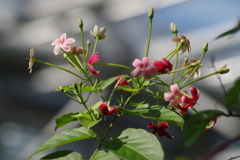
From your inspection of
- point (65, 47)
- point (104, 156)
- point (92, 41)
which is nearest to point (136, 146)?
point (104, 156)

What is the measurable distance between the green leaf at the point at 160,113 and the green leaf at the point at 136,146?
19mm

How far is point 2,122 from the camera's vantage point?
8.36ft

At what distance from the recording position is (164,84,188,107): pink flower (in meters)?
0.35

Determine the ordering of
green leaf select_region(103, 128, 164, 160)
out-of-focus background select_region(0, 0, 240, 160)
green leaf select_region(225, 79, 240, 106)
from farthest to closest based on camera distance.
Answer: out-of-focus background select_region(0, 0, 240, 160)
green leaf select_region(103, 128, 164, 160)
green leaf select_region(225, 79, 240, 106)

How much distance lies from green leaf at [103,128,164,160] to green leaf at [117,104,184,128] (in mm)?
19

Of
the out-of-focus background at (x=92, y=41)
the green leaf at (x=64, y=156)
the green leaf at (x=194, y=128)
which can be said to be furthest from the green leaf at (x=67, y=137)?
the out-of-focus background at (x=92, y=41)

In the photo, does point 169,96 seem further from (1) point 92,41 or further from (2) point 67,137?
(1) point 92,41

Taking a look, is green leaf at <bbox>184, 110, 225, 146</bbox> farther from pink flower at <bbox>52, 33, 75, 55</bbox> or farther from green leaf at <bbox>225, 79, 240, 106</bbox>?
pink flower at <bbox>52, 33, 75, 55</bbox>

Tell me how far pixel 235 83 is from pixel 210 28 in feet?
6.89

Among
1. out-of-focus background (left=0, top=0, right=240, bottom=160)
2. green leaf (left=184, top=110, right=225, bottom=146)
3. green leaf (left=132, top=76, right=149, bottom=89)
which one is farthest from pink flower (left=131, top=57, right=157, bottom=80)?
out-of-focus background (left=0, top=0, right=240, bottom=160)

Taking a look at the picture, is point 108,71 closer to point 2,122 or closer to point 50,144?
point 2,122

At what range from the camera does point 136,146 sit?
345mm

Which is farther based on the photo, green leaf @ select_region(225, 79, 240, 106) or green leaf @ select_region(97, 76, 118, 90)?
green leaf @ select_region(97, 76, 118, 90)

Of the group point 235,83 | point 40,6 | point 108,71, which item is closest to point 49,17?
point 40,6
